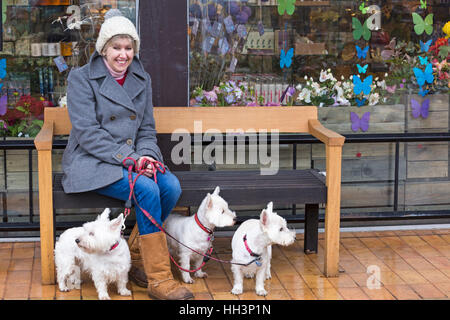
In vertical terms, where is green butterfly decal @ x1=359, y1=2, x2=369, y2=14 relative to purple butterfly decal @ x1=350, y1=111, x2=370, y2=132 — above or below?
above

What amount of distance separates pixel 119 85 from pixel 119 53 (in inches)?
7.8

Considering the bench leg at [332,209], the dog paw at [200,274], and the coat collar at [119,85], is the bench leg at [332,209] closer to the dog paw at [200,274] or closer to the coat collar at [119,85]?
the dog paw at [200,274]

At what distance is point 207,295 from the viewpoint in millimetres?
4590

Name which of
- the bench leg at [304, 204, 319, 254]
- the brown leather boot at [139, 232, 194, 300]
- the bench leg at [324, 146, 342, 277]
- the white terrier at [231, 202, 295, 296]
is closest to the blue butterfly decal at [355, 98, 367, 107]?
the bench leg at [304, 204, 319, 254]

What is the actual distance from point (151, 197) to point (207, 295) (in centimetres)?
67

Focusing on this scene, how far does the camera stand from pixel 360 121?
6301mm

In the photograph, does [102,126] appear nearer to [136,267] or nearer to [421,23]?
[136,267]

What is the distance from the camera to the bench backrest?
17.3 feet

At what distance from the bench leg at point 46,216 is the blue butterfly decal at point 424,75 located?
3.23 m

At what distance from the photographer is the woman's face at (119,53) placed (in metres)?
4.69

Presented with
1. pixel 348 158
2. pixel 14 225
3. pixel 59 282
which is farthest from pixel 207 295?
pixel 348 158

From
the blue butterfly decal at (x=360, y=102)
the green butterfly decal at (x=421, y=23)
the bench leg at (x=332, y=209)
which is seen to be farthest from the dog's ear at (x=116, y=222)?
the green butterfly decal at (x=421, y=23)

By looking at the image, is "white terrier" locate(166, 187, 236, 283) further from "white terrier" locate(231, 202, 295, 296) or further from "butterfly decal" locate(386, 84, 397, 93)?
"butterfly decal" locate(386, 84, 397, 93)
